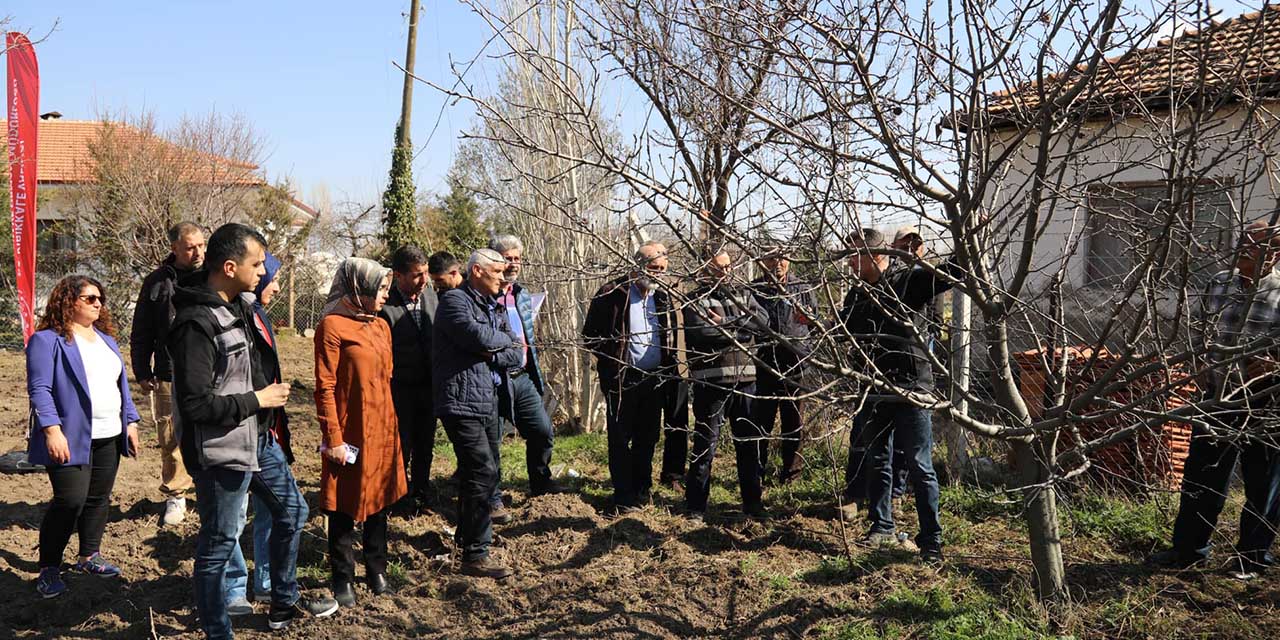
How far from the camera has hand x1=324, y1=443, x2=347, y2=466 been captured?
431 cm

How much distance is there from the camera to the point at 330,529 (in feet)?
14.6

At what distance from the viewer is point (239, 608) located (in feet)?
14.3

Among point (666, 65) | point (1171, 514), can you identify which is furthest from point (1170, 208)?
point (1171, 514)

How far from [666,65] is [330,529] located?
2.73 m

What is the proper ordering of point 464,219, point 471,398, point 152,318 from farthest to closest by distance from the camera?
point 464,219, point 152,318, point 471,398

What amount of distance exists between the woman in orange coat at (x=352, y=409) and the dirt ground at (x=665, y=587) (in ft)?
1.46

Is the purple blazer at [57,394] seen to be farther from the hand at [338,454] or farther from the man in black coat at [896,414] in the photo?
the man in black coat at [896,414]

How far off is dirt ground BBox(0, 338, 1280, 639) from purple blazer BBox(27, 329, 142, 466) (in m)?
0.73

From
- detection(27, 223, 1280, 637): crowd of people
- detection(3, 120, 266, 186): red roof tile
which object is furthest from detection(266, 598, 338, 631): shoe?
detection(3, 120, 266, 186): red roof tile

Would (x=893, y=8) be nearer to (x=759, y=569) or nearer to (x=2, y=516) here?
(x=759, y=569)

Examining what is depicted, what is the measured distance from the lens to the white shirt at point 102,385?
15.7ft

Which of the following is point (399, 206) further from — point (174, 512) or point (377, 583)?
point (377, 583)

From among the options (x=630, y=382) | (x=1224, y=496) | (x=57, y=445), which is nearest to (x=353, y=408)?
(x=57, y=445)

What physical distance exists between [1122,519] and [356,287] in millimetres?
4361
